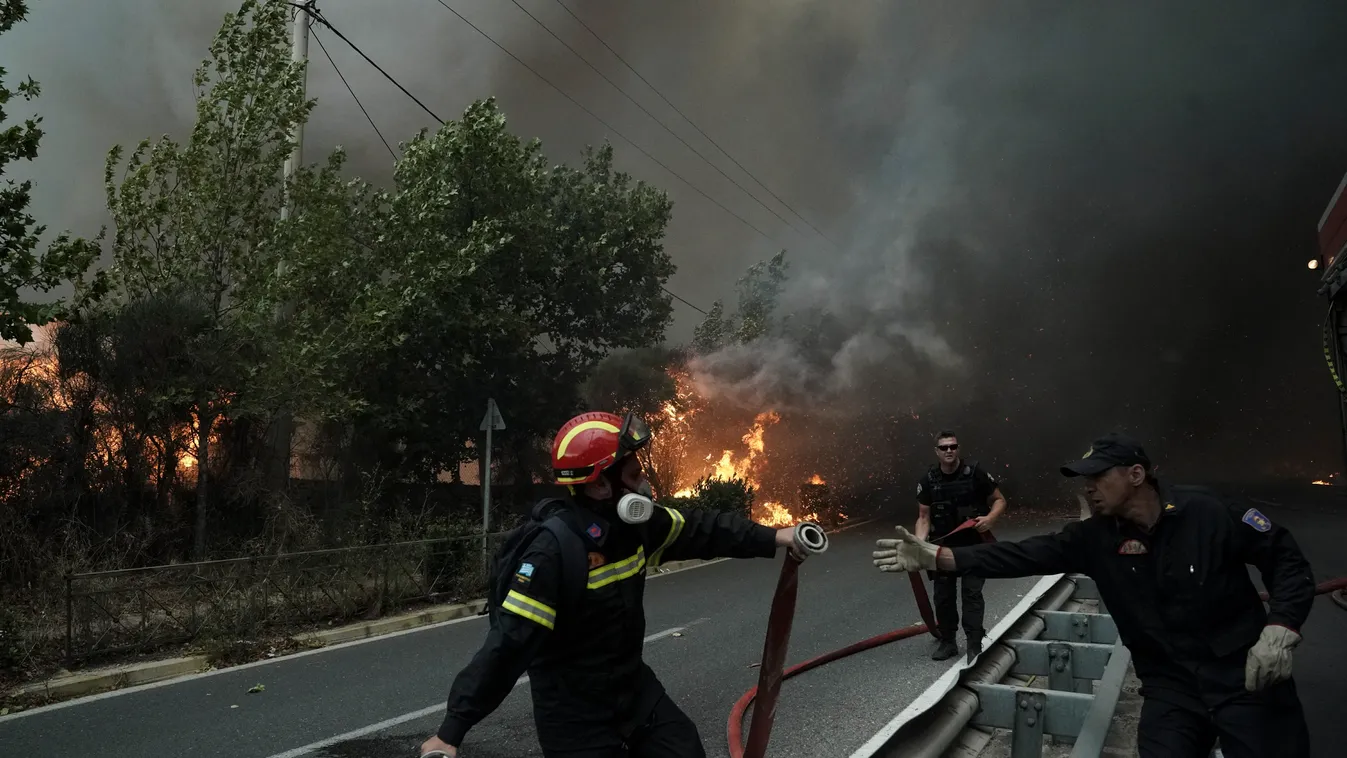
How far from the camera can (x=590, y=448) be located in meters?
2.85

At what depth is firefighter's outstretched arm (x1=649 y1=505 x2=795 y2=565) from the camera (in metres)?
3.25

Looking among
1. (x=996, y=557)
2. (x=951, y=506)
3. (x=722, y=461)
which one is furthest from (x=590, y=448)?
(x=722, y=461)

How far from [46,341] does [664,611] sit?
29.7 feet

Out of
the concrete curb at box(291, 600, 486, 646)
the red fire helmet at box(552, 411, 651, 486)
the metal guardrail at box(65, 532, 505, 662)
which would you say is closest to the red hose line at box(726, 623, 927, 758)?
the red fire helmet at box(552, 411, 651, 486)

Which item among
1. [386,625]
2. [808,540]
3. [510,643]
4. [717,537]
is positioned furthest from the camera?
[386,625]

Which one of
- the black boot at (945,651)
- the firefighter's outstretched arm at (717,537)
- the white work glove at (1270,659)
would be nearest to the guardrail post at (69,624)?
the firefighter's outstretched arm at (717,537)

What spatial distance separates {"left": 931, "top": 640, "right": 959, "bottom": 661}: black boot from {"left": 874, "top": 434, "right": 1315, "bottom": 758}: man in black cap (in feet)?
12.8

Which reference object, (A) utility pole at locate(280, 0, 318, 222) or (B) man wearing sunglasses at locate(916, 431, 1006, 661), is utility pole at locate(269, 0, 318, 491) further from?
(B) man wearing sunglasses at locate(916, 431, 1006, 661)

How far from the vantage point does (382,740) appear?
5547 millimetres

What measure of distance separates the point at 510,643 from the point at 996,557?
2.09 m

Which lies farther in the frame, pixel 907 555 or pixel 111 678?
pixel 111 678

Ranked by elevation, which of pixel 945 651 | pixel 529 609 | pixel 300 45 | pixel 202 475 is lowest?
pixel 945 651

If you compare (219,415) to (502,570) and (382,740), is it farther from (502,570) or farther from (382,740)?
(502,570)

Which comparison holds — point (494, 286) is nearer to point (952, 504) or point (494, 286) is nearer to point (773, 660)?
point (952, 504)
